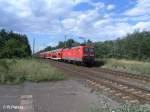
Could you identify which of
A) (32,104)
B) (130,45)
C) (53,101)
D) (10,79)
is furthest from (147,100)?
(130,45)

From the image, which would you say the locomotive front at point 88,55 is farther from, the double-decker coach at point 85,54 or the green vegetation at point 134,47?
the green vegetation at point 134,47

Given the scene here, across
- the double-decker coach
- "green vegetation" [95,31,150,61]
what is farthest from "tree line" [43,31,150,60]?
the double-decker coach

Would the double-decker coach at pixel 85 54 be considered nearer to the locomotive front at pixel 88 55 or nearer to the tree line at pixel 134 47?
the locomotive front at pixel 88 55

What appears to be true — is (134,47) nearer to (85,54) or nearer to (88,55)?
(88,55)

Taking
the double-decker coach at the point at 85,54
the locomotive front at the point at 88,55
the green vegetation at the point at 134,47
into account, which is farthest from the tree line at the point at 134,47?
the locomotive front at the point at 88,55

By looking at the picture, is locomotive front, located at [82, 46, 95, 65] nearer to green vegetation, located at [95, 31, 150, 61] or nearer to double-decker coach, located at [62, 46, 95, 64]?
double-decker coach, located at [62, 46, 95, 64]

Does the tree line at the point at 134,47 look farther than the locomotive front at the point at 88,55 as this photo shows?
Yes

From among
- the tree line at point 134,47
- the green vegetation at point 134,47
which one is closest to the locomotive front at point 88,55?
the green vegetation at point 134,47

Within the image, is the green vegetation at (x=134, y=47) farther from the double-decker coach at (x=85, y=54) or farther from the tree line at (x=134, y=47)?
the double-decker coach at (x=85, y=54)

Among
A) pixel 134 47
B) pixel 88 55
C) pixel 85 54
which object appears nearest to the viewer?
pixel 85 54

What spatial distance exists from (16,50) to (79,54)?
8.67 meters

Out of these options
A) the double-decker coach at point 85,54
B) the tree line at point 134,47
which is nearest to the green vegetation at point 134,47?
the tree line at point 134,47

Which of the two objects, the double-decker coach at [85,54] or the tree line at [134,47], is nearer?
the double-decker coach at [85,54]

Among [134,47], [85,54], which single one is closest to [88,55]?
[85,54]
